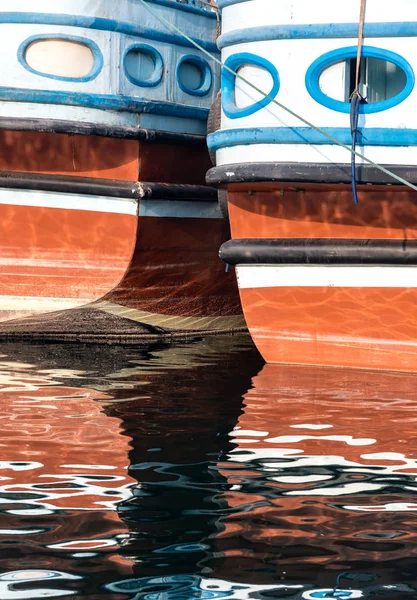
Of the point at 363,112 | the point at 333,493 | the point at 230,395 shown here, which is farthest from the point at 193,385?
the point at 333,493

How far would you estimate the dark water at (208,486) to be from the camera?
11.6 ft

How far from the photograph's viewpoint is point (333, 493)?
4.46 m

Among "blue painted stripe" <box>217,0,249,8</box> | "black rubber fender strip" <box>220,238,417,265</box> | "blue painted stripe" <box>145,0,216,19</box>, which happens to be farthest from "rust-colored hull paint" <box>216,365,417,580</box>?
"blue painted stripe" <box>145,0,216,19</box>

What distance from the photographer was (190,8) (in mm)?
9414

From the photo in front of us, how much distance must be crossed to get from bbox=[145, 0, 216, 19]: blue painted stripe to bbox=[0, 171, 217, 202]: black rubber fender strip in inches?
50.1

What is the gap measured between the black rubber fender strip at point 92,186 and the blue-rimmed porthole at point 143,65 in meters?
0.74

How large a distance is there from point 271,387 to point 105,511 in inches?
112

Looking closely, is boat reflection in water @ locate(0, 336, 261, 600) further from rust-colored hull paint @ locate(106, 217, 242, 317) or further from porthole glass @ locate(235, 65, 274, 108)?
porthole glass @ locate(235, 65, 274, 108)

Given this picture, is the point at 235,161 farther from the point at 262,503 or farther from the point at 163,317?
the point at 262,503


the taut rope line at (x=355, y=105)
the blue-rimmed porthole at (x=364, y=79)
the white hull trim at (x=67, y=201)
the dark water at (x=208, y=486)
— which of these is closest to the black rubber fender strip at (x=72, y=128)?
the white hull trim at (x=67, y=201)

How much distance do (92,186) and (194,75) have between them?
1244 mm

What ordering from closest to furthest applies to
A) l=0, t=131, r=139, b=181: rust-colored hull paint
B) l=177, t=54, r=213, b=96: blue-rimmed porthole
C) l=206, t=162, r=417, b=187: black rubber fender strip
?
l=206, t=162, r=417, b=187: black rubber fender strip
l=0, t=131, r=139, b=181: rust-colored hull paint
l=177, t=54, r=213, b=96: blue-rimmed porthole

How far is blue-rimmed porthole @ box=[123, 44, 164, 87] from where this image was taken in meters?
9.13

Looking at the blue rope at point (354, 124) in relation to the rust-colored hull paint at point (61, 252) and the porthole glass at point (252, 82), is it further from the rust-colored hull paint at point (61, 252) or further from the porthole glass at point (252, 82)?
the rust-colored hull paint at point (61, 252)
